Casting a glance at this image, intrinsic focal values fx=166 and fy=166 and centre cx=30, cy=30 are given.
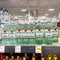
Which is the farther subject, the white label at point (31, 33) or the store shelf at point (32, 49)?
the white label at point (31, 33)

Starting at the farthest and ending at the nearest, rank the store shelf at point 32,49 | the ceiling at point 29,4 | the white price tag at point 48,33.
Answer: the ceiling at point 29,4
the white price tag at point 48,33
the store shelf at point 32,49

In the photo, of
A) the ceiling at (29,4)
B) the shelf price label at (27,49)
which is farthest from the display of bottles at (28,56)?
the ceiling at (29,4)

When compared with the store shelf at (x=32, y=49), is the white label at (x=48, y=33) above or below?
above

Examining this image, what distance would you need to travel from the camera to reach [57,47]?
59.0 inches

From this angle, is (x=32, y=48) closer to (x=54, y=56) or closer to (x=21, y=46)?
(x=21, y=46)

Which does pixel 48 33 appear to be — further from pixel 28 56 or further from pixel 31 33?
pixel 28 56

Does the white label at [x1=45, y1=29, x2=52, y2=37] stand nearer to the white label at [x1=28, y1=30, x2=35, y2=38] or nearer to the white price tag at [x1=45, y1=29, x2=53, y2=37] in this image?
the white price tag at [x1=45, y1=29, x2=53, y2=37]

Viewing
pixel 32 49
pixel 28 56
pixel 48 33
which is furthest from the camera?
pixel 28 56

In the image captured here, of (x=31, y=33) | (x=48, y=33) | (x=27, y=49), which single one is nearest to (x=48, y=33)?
(x=48, y=33)

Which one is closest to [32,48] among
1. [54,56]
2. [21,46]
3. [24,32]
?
[21,46]

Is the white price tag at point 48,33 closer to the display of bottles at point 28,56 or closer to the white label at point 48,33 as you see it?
the white label at point 48,33

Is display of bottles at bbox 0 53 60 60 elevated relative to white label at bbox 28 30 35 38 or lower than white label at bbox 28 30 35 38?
lower

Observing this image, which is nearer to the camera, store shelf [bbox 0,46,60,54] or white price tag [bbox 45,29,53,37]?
store shelf [bbox 0,46,60,54]

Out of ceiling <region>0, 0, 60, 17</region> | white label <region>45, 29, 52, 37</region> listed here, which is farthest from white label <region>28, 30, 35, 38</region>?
ceiling <region>0, 0, 60, 17</region>
